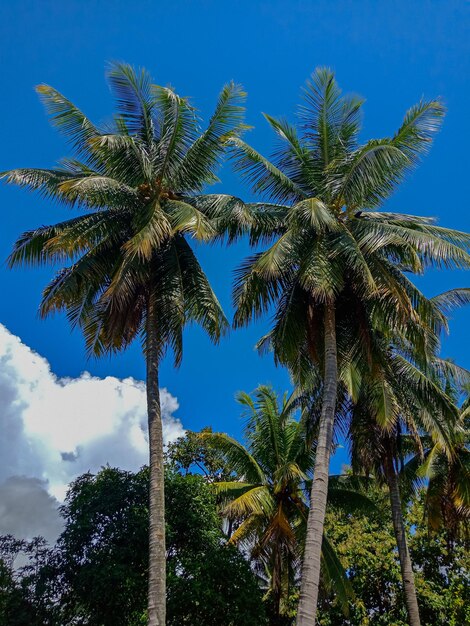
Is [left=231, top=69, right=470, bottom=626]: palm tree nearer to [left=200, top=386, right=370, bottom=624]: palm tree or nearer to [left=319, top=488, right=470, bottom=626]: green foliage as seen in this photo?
[left=200, top=386, right=370, bottom=624]: palm tree

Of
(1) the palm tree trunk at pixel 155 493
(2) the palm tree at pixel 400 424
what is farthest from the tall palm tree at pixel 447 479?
(1) the palm tree trunk at pixel 155 493

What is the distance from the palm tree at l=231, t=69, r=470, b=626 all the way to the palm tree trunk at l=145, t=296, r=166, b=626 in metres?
2.28

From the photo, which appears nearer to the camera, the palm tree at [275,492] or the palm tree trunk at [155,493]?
the palm tree trunk at [155,493]

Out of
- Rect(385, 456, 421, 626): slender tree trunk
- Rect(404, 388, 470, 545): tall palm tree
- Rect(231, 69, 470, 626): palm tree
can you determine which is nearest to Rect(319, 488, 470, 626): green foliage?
Rect(404, 388, 470, 545): tall palm tree

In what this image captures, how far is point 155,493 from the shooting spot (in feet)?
38.1

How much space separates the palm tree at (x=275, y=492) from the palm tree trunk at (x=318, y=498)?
18.3 feet

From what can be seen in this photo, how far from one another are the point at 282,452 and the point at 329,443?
8.64m

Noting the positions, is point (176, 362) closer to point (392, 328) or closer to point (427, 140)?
point (392, 328)

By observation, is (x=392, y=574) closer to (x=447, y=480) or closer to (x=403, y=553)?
(x=447, y=480)

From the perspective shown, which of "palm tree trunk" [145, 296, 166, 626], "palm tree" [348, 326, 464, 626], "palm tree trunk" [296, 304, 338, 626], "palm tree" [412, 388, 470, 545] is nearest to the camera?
"palm tree trunk" [296, 304, 338, 626]

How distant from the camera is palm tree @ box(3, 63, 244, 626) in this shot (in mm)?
13188

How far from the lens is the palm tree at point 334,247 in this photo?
12.6 meters

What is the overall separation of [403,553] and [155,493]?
8.29m

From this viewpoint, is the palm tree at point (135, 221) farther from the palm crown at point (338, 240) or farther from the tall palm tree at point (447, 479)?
the tall palm tree at point (447, 479)
